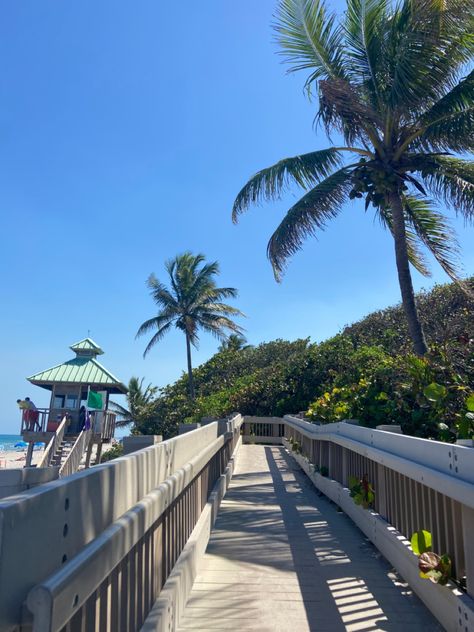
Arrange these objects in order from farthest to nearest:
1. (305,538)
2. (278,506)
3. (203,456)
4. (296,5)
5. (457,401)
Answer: (296,5), (278,506), (457,401), (305,538), (203,456)

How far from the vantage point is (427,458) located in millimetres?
3350

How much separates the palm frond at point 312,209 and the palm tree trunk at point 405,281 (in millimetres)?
1245

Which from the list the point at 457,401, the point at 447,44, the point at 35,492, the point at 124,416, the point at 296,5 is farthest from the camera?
the point at 124,416

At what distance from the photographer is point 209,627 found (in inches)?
126

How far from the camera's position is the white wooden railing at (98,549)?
3.87 feet

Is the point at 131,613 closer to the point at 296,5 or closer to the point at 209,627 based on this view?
the point at 209,627

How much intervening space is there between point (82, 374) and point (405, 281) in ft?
60.3

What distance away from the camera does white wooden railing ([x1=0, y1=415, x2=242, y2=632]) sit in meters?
1.18

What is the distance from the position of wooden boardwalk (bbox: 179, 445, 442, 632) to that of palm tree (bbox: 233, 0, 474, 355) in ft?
16.4

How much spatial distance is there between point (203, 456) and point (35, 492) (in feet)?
11.2

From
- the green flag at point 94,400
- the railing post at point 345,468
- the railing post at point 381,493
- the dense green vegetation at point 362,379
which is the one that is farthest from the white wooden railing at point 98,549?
the green flag at point 94,400

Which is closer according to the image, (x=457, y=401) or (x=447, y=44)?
(x=457, y=401)

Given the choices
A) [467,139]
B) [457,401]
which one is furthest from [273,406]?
[457,401]

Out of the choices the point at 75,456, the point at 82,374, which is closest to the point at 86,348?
the point at 82,374
